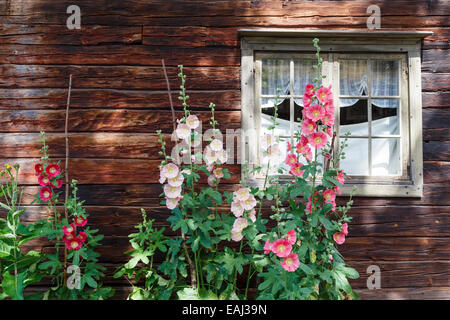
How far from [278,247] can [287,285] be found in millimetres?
255

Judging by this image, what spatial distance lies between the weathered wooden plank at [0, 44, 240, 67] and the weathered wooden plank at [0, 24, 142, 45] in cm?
4

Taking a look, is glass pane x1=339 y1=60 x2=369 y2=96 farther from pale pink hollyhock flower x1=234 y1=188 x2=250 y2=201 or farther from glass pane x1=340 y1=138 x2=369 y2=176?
pale pink hollyhock flower x1=234 y1=188 x2=250 y2=201

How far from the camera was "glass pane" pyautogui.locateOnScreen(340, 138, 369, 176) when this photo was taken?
11.3 feet

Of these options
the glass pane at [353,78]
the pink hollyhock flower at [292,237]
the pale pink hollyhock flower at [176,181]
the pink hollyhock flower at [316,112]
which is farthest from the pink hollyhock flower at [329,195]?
the glass pane at [353,78]

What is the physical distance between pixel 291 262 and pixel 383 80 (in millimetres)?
1969

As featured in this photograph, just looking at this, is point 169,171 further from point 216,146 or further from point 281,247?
point 281,247

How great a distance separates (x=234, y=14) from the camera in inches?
135

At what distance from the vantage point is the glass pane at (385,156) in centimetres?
346

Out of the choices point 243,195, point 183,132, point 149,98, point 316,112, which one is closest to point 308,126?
point 316,112

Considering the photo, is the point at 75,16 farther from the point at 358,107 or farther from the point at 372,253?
the point at 372,253

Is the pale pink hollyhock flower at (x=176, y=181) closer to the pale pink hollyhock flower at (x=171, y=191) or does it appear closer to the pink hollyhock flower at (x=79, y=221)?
the pale pink hollyhock flower at (x=171, y=191)

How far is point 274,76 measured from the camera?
3465 mm

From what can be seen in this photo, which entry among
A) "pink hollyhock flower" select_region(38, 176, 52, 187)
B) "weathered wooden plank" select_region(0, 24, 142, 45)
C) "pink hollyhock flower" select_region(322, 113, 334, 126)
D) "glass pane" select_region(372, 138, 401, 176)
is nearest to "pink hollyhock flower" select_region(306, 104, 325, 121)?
"pink hollyhock flower" select_region(322, 113, 334, 126)
